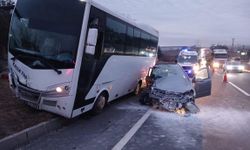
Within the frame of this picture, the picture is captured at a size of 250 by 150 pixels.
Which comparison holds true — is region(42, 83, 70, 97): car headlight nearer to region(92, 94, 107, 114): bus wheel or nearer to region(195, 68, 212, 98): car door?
region(92, 94, 107, 114): bus wheel

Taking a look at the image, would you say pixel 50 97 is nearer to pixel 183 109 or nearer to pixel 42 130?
pixel 42 130

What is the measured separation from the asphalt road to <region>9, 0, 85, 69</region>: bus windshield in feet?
5.74

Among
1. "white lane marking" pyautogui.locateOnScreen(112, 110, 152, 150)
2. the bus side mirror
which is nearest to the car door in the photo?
"white lane marking" pyautogui.locateOnScreen(112, 110, 152, 150)

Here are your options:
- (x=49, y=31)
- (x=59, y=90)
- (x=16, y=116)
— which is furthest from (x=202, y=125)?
(x=16, y=116)

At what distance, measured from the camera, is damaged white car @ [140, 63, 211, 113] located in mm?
11398

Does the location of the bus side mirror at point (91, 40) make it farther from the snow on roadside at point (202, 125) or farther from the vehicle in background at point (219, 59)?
the vehicle in background at point (219, 59)

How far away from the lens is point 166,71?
44.7ft

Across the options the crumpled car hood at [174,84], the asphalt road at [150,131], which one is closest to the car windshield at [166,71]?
the crumpled car hood at [174,84]

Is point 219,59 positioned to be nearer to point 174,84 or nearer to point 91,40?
point 174,84

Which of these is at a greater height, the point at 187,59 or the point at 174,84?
the point at 187,59

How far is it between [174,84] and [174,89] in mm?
485

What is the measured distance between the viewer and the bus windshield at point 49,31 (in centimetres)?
808

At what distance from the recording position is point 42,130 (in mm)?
7703

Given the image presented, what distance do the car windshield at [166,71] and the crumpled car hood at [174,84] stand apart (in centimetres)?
46
